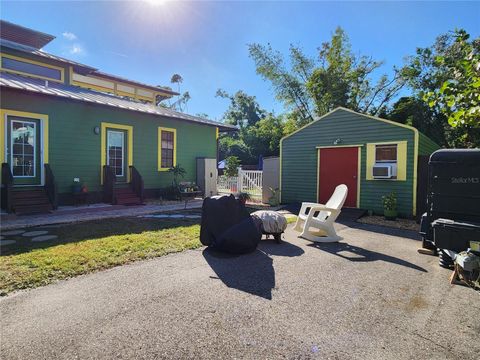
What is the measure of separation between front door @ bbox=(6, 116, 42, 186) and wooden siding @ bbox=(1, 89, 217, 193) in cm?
31

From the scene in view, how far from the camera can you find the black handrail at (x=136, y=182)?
30.8 ft

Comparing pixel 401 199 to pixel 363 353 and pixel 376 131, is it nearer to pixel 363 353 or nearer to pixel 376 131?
pixel 376 131

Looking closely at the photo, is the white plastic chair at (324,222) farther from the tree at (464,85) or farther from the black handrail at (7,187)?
the black handrail at (7,187)

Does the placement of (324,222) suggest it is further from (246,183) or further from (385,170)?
(246,183)

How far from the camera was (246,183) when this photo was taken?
1257cm

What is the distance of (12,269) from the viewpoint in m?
3.39

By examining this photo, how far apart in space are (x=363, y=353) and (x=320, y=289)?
1094 millimetres

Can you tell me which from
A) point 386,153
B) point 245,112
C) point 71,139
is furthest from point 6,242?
point 245,112

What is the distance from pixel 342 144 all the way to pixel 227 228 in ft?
19.7

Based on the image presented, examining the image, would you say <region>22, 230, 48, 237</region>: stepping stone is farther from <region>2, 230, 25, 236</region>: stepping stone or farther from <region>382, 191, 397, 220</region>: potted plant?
<region>382, 191, 397, 220</region>: potted plant

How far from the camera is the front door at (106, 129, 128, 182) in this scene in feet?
30.8

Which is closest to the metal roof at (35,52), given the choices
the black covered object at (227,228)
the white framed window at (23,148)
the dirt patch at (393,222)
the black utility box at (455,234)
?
the white framed window at (23,148)

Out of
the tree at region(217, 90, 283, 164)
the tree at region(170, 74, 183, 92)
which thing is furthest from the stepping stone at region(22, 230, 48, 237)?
the tree at region(170, 74, 183, 92)

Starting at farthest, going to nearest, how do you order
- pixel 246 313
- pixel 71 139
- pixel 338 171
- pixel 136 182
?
1. pixel 136 182
2. pixel 338 171
3. pixel 71 139
4. pixel 246 313
